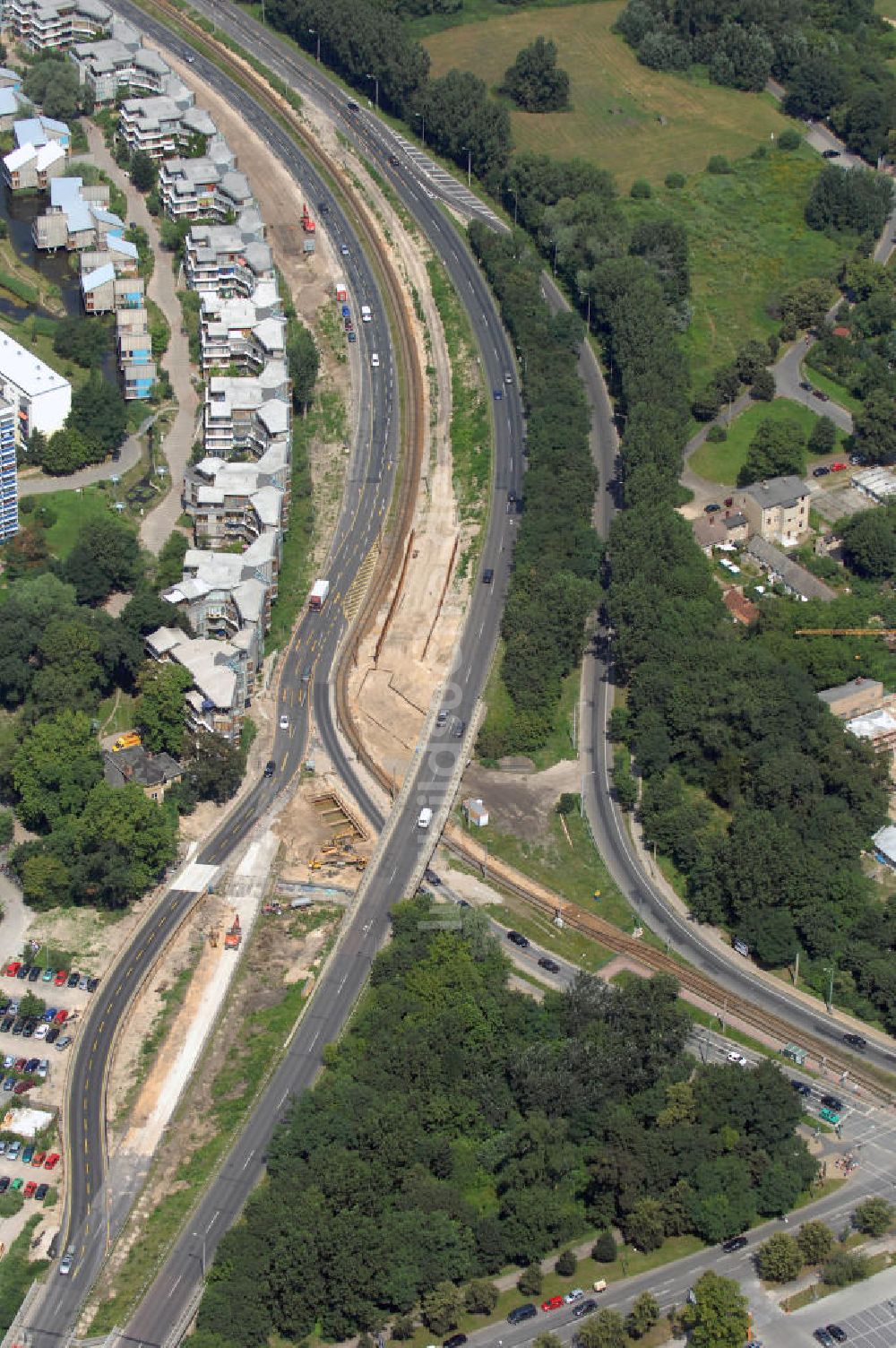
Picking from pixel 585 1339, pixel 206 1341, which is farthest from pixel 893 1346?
pixel 206 1341

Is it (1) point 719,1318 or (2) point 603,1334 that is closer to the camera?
(1) point 719,1318

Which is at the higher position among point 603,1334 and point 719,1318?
point 719,1318

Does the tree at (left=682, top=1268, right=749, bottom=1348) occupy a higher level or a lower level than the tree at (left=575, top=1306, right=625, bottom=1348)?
higher

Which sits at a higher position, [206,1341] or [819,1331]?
[819,1331]

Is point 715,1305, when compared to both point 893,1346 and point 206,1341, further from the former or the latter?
point 206,1341
